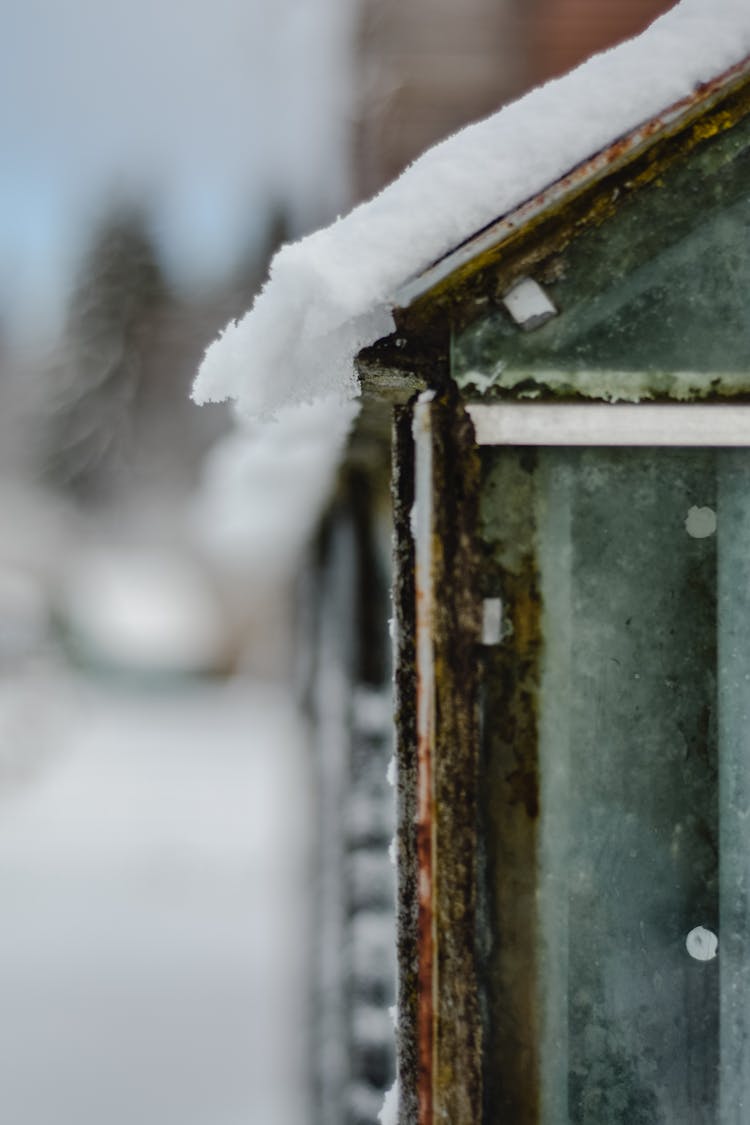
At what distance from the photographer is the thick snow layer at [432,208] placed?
1356 mm

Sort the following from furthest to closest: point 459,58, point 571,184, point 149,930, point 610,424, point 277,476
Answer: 1. point 149,930
2. point 459,58
3. point 277,476
4. point 610,424
5. point 571,184

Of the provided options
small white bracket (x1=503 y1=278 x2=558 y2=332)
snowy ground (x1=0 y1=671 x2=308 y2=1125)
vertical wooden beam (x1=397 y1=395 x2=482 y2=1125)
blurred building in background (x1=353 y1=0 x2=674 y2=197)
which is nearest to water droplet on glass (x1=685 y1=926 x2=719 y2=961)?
vertical wooden beam (x1=397 y1=395 x2=482 y2=1125)

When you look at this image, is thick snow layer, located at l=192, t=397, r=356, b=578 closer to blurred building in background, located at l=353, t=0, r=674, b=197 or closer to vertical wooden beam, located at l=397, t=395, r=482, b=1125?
vertical wooden beam, located at l=397, t=395, r=482, b=1125

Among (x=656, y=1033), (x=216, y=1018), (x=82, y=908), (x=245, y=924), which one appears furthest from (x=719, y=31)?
(x=82, y=908)

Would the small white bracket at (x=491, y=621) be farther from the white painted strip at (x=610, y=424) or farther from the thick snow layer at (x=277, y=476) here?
the thick snow layer at (x=277, y=476)

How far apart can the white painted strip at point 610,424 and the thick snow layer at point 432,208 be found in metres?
0.24

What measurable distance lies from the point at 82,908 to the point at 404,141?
8123mm

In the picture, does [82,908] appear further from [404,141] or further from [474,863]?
[474,863]

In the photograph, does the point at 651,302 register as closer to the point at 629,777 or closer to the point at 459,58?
the point at 629,777

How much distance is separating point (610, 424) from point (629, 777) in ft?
1.89

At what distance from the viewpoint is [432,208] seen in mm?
1390

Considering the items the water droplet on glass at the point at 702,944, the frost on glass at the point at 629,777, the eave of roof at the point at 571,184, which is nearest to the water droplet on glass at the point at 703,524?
the frost on glass at the point at 629,777

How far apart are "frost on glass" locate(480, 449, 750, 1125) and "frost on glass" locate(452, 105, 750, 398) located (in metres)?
0.12

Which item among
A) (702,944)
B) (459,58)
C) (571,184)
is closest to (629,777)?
(702,944)
